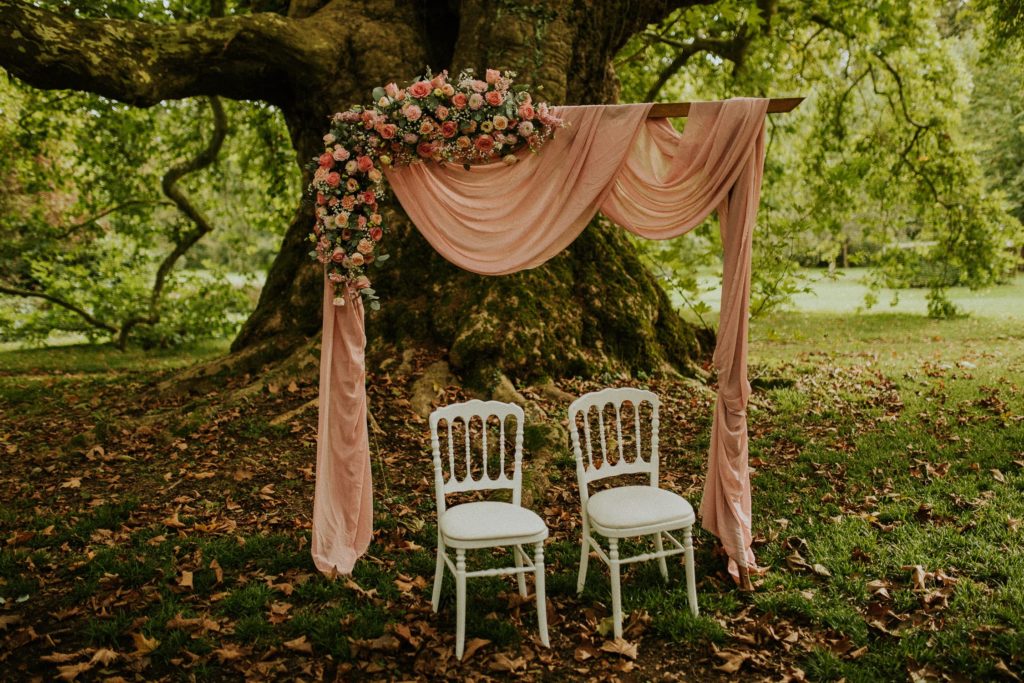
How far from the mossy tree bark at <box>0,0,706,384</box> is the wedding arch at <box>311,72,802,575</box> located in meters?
2.94

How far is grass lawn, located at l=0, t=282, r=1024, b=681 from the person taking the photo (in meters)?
3.96

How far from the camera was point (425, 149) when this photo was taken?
15.5 feet

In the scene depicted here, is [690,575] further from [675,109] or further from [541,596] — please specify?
[675,109]

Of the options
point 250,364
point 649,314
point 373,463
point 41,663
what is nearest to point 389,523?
point 373,463

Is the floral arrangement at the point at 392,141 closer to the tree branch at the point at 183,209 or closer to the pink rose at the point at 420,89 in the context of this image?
the pink rose at the point at 420,89

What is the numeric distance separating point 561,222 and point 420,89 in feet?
4.23

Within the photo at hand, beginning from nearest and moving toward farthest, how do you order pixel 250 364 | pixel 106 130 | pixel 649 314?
1. pixel 250 364
2. pixel 649 314
3. pixel 106 130

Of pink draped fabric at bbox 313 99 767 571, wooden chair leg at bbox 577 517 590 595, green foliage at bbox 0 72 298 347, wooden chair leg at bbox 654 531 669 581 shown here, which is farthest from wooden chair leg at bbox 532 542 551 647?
green foliage at bbox 0 72 298 347

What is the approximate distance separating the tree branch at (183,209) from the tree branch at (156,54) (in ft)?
11.9

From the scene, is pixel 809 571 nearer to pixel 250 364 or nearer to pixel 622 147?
pixel 622 147

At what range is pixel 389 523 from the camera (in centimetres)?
558

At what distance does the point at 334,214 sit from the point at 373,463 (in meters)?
2.75

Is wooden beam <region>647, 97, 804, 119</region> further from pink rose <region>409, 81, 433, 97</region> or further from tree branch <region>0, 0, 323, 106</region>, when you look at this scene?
tree branch <region>0, 0, 323, 106</region>

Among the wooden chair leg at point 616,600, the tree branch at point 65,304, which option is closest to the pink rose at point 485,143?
the wooden chair leg at point 616,600
